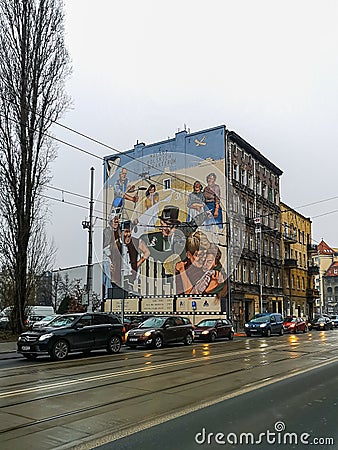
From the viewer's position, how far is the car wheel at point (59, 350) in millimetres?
16359

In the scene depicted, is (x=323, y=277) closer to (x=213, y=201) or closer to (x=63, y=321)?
(x=213, y=201)

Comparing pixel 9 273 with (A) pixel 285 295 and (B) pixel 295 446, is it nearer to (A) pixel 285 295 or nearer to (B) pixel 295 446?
(B) pixel 295 446

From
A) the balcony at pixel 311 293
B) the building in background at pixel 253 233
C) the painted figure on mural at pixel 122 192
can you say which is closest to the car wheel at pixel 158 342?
the building in background at pixel 253 233

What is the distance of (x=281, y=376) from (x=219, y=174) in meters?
31.8

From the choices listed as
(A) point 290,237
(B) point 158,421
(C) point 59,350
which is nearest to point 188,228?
(A) point 290,237

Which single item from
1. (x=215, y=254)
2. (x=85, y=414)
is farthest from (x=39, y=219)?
(x=85, y=414)

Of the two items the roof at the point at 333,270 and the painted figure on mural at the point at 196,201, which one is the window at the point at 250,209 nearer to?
the painted figure on mural at the point at 196,201

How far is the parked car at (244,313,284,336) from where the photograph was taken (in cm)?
3253

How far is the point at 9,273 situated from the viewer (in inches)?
1008

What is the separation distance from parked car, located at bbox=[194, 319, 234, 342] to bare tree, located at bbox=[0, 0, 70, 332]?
9.45 metres

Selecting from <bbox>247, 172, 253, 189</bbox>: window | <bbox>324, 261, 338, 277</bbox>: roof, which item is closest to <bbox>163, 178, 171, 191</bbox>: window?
<bbox>247, 172, 253, 189</bbox>: window

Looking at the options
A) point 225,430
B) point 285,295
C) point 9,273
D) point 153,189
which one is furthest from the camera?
point 285,295

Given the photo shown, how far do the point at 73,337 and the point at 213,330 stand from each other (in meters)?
11.9

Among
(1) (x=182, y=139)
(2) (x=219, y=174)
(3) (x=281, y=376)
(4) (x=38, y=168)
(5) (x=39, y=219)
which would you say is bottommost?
(3) (x=281, y=376)
